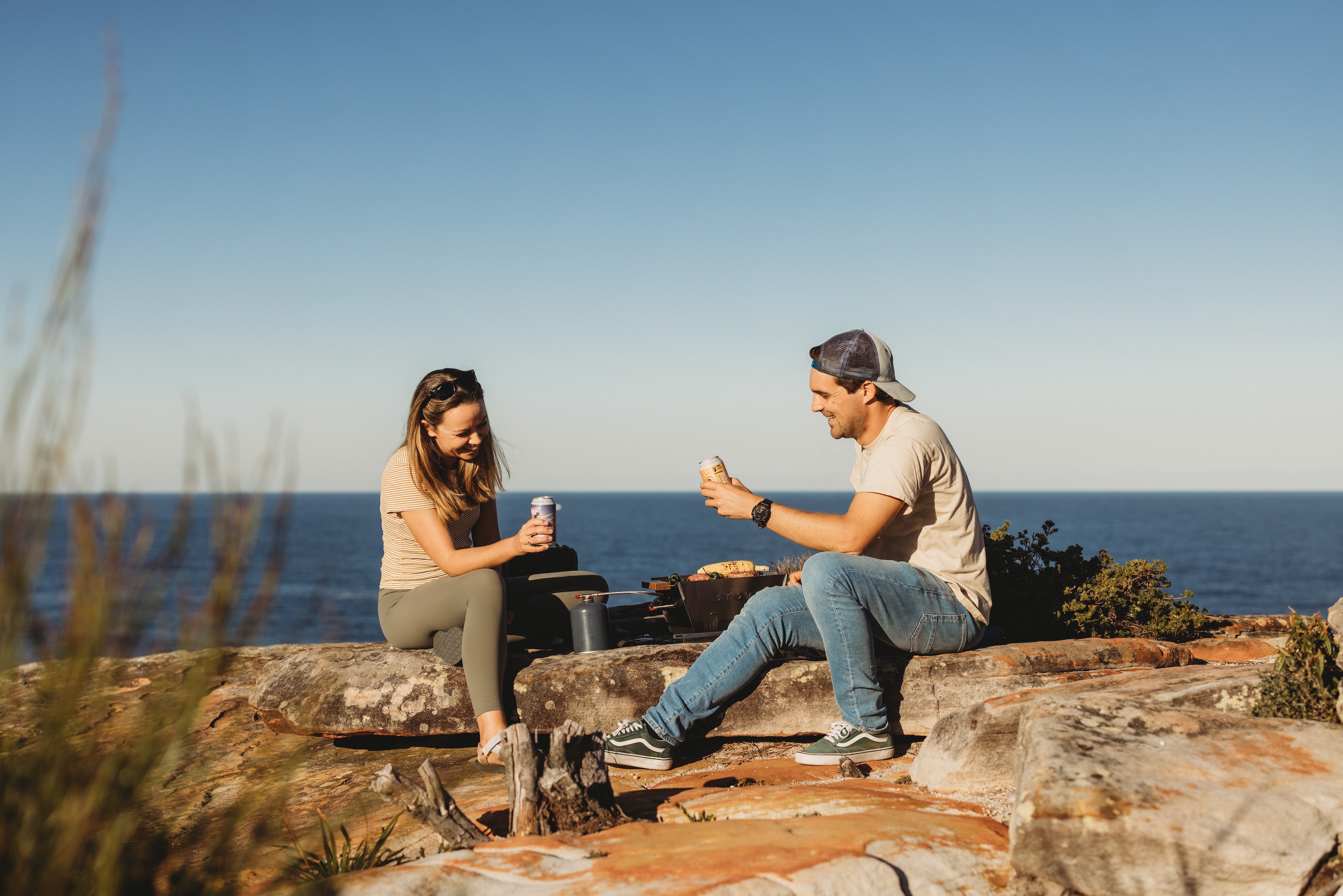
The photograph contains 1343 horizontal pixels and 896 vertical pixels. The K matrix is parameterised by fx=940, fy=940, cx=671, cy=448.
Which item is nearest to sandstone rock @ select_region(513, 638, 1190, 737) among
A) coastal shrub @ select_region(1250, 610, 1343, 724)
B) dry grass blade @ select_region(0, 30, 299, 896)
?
coastal shrub @ select_region(1250, 610, 1343, 724)

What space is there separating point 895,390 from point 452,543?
2351 millimetres

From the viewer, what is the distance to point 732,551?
197 ft

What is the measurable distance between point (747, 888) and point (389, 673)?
3.03 meters

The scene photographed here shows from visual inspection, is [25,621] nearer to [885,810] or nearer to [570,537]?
[885,810]

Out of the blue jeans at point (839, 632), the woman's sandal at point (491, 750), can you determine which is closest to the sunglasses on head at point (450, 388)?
the woman's sandal at point (491, 750)

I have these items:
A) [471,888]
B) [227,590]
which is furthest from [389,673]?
[227,590]

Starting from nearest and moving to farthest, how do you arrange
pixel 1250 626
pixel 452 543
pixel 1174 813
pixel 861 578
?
1. pixel 1174 813
2. pixel 861 578
3. pixel 452 543
4. pixel 1250 626

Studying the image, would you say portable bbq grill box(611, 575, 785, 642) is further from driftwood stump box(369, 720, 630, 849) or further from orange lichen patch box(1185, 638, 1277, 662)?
orange lichen patch box(1185, 638, 1277, 662)

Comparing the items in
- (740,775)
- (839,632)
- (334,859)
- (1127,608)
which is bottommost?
(740,775)

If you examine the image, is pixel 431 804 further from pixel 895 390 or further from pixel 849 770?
pixel 895 390

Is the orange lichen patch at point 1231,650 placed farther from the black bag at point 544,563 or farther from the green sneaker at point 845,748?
the black bag at point 544,563

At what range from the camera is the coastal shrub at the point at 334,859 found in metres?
3.01

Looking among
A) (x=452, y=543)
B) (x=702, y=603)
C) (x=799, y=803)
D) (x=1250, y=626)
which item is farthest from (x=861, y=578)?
(x=1250, y=626)

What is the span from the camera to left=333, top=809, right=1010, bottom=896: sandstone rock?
8.82ft
